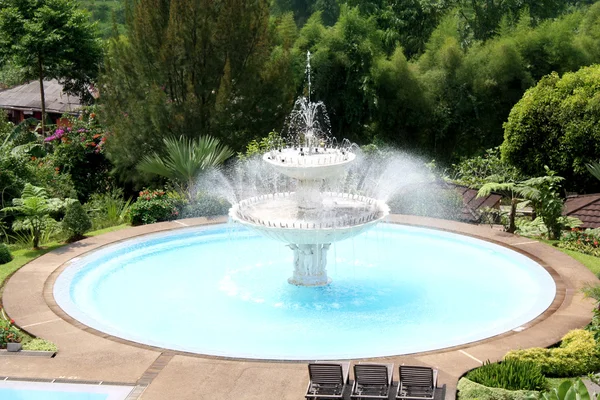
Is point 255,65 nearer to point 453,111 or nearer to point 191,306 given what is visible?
point 453,111

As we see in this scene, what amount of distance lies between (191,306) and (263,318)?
Result: 1.44 meters

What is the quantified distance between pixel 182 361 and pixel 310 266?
4.09 metres

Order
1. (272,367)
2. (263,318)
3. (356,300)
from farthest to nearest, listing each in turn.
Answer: (356,300)
(263,318)
(272,367)

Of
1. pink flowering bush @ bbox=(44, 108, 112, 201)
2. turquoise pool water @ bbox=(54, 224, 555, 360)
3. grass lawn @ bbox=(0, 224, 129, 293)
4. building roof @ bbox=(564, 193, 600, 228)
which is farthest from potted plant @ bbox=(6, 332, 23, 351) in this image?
pink flowering bush @ bbox=(44, 108, 112, 201)

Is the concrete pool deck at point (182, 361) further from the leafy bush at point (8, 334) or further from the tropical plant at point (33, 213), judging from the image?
the tropical plant at point (33, 213)

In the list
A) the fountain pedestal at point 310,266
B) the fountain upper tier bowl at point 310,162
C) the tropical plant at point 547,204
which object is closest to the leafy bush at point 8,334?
the fountain pedestal at point 310,266

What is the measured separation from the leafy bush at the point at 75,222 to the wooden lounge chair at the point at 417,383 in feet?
33.3

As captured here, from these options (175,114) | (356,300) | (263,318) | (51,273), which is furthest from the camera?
(175,114)

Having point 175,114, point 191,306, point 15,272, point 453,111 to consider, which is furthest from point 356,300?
point 453,111

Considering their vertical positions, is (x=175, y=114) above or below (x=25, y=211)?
above

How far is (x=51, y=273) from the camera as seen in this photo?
14617 millimetres

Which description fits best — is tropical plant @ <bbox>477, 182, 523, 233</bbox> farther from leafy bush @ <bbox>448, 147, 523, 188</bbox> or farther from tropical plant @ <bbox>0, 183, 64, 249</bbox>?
tropical plant @ <bbox>0, 183, 64, 249</bbox>

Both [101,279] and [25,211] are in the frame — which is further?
[25,211]

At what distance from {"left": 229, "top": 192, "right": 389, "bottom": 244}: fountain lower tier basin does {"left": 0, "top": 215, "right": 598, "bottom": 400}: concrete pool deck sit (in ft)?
10.3
